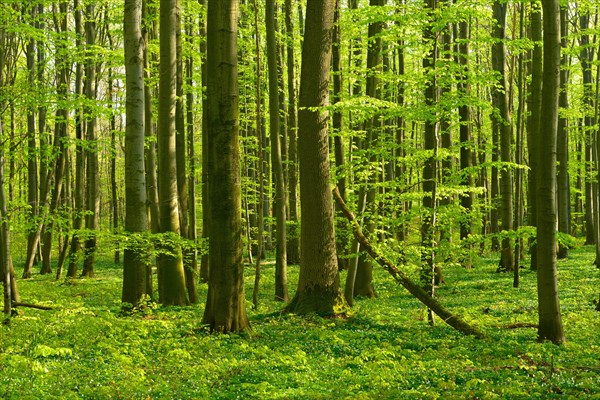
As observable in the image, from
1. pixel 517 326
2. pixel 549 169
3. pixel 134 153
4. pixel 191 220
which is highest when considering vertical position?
pixel 134 153

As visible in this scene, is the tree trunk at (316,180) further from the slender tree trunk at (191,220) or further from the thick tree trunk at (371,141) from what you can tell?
the slender tree trunk at (191,220)

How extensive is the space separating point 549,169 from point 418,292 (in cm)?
375

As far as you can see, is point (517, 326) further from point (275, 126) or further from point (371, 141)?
point (275, 126)

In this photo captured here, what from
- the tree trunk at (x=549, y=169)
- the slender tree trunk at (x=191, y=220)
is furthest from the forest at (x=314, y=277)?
the slender tree trunk at (x=191, y=220)

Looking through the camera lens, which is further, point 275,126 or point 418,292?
point 275,126

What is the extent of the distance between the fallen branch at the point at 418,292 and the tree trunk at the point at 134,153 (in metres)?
4.28

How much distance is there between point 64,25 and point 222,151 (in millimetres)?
16605

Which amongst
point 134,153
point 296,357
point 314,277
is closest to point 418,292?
point 314,277

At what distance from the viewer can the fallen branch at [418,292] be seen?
10445 millimetres

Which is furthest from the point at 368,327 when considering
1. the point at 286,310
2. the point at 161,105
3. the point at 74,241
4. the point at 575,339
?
the point at 74,241

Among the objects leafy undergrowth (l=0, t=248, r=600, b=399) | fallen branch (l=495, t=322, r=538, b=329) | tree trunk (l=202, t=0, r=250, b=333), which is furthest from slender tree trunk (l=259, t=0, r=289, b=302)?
fallen branch (l=495, t=322, r=538, b=329)

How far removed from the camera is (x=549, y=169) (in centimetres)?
847

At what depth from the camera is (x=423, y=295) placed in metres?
11.0

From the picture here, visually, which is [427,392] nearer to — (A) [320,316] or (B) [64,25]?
(A) [320,316]
